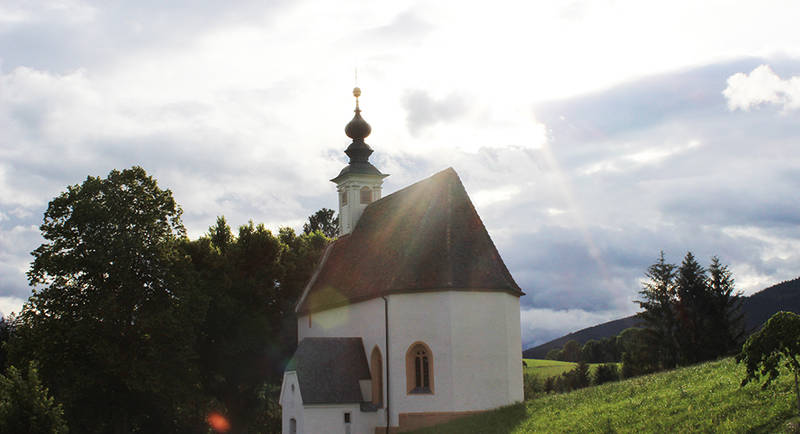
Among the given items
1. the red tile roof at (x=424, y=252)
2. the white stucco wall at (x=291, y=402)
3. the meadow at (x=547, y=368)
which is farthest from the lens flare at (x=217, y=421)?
the meadow at (x=547, y=368)

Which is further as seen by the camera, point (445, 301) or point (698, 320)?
point (698, 320)

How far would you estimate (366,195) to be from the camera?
134 feet

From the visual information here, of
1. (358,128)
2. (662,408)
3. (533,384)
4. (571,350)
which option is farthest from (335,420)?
(571,350)

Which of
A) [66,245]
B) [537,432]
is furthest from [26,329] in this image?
[537,432]

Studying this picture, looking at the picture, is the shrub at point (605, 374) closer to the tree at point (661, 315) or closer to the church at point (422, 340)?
the tree at point (661, 315)

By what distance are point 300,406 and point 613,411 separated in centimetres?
1313

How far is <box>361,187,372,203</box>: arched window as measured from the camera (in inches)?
1604

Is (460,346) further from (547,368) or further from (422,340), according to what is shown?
(547,368)

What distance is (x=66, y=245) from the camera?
32969 mm

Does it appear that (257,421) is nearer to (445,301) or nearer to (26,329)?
(26,329)

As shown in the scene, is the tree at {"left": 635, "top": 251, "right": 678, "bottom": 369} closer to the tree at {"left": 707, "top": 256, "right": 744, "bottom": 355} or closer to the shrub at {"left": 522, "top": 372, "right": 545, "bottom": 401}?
the tree at {"left": 707, "top": 256, "right": 744, "bottom": 355}

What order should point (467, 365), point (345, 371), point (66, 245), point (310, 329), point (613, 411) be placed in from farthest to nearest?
1. point (310, 329)
2. point (66, 245)
3. point (345, 371)
4. point (467, 365)
5. point (613, 411)

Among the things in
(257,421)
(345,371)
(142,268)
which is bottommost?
(257,421)

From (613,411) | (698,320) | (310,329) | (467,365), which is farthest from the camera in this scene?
(698,320)
